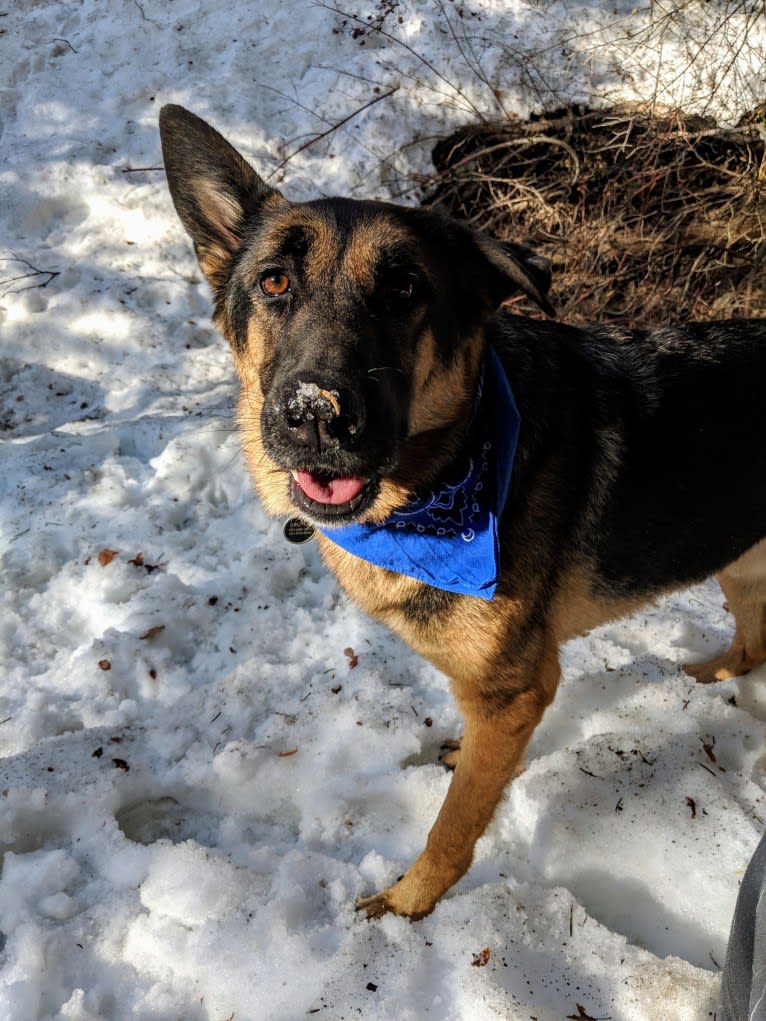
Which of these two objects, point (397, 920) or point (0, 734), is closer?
point (397, 920)

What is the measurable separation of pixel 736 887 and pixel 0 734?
2977 mm

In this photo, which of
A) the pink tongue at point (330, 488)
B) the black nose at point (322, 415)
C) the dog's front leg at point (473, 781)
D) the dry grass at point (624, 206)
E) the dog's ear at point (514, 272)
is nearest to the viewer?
the black nose at point (322, 415)

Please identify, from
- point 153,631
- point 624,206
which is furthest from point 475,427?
point 624,206

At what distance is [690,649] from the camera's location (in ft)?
11.4

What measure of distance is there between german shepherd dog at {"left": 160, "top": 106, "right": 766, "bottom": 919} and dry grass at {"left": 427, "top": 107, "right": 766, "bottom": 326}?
2.66 meters

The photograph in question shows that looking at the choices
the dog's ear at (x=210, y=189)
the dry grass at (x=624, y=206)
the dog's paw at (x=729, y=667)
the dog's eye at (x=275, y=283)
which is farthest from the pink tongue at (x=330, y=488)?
the dry grass at (x=624, y=206)

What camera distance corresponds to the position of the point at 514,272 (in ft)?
7.23

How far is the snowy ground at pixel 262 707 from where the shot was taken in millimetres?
2270

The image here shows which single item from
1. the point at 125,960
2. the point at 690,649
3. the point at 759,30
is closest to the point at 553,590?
the point at 690,649

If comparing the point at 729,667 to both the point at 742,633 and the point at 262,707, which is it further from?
the point at 262,707

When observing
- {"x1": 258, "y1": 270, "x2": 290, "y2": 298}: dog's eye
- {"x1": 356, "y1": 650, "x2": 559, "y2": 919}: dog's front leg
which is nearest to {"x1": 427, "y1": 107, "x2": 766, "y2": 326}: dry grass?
{"x1": 258, "y1": 270, "x2": 290, "y2": 298}: dog's eye

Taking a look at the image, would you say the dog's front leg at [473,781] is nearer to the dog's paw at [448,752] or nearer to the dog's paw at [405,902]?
the dog's paw at [405,902]

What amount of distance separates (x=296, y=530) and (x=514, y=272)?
124 centimetres

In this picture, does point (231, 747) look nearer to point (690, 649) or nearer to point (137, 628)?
point (137, 628)
